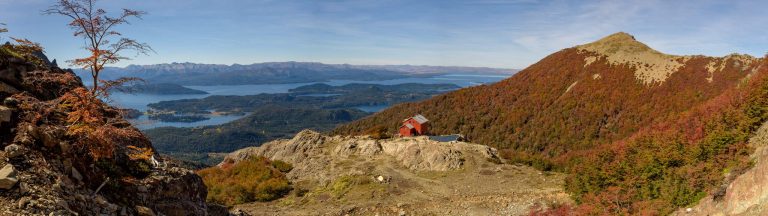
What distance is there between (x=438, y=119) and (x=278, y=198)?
4441 cm

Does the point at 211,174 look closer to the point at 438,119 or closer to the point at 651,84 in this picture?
the point at 438,119

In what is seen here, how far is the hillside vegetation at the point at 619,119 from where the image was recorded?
51.6 ft

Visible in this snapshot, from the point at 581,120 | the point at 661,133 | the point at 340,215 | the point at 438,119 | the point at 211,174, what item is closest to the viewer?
the point at 661,133

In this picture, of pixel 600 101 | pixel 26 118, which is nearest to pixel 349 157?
pixel 26 118

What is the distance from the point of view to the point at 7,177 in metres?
7.78

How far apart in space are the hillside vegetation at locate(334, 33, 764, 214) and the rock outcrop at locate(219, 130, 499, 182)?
522cm

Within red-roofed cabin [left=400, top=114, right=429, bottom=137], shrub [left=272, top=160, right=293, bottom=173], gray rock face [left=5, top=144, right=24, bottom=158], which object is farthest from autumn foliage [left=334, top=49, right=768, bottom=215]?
shrub [left=272, top=160, right=293, bottom=173]

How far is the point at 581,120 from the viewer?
185 ft

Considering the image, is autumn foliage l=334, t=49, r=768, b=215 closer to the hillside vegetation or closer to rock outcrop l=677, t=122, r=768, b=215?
the hillside vegetation

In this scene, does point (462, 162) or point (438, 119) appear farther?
point (438, 119)

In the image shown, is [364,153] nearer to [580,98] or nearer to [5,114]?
[5,114]

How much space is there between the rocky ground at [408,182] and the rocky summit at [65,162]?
1331 cm

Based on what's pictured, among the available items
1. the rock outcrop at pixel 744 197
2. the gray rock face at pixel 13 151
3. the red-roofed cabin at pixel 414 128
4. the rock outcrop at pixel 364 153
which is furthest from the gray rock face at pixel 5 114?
the red-roofed cabin at pixel 414 128

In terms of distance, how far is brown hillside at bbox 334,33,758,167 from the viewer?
51125mm
